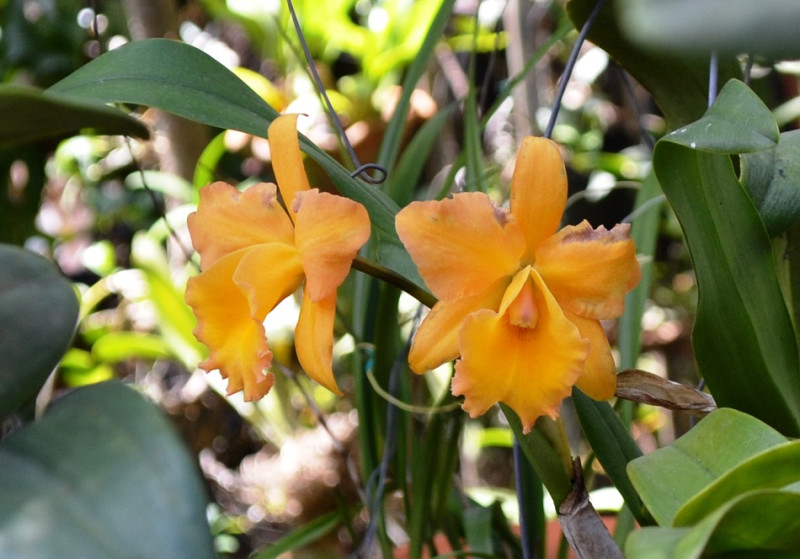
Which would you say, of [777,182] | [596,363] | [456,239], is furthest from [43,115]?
[777,182]

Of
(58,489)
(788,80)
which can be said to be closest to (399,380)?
(58,489)

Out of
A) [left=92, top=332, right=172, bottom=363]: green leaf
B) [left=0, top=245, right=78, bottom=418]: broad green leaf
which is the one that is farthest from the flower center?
[left=92, top=332, right=172, bottom=363]: green leaf

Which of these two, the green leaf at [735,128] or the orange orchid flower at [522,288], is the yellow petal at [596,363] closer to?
the orange orchid flower at [522,288]

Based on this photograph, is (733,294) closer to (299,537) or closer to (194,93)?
(194,93)

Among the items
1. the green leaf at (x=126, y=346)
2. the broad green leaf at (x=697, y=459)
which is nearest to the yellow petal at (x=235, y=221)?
the broad green leaf at (x=697, y=459)

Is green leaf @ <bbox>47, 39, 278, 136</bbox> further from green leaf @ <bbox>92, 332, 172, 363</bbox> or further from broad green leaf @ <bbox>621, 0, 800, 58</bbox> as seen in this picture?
green leaf @ <bbox>92, 332, 172, 363</bbox>

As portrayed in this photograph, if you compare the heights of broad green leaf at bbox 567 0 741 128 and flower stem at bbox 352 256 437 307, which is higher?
broad green leaf at bbox 567 0 741 128
